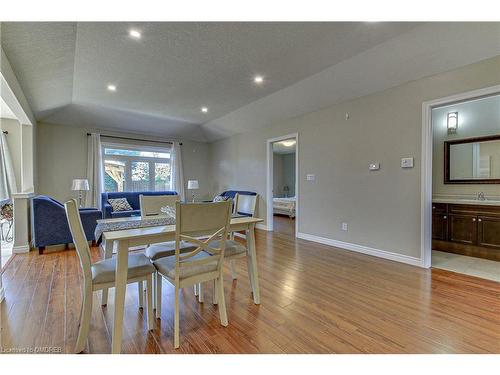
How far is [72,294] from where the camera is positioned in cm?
229

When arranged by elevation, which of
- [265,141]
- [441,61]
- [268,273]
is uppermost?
[441,61]

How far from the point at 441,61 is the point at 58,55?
4.43 m

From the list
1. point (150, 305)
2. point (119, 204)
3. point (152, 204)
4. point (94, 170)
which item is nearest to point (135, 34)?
point (152, 204)

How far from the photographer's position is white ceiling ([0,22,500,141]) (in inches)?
90.9

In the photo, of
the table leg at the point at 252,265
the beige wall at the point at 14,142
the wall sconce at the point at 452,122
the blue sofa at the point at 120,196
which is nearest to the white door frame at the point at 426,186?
the wall sconce at the point at 452,122

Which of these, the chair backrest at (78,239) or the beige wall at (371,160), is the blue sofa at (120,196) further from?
the chair backrest at (78,239)

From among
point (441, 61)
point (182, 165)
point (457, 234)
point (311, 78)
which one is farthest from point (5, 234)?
point (457, 234)

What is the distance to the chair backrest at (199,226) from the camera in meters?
1.54

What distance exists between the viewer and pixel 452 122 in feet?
12.8

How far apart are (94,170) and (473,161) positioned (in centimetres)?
769

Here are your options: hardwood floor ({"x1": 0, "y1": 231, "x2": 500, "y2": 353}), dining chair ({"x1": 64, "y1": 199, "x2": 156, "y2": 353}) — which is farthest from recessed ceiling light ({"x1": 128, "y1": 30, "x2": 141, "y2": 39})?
hardwood floor ({"x1": 0, "y1": 231, "x2": 500, "y2": 353})

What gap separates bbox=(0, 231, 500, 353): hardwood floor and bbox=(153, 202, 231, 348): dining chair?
234 mm

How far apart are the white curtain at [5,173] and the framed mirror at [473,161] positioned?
836cm
